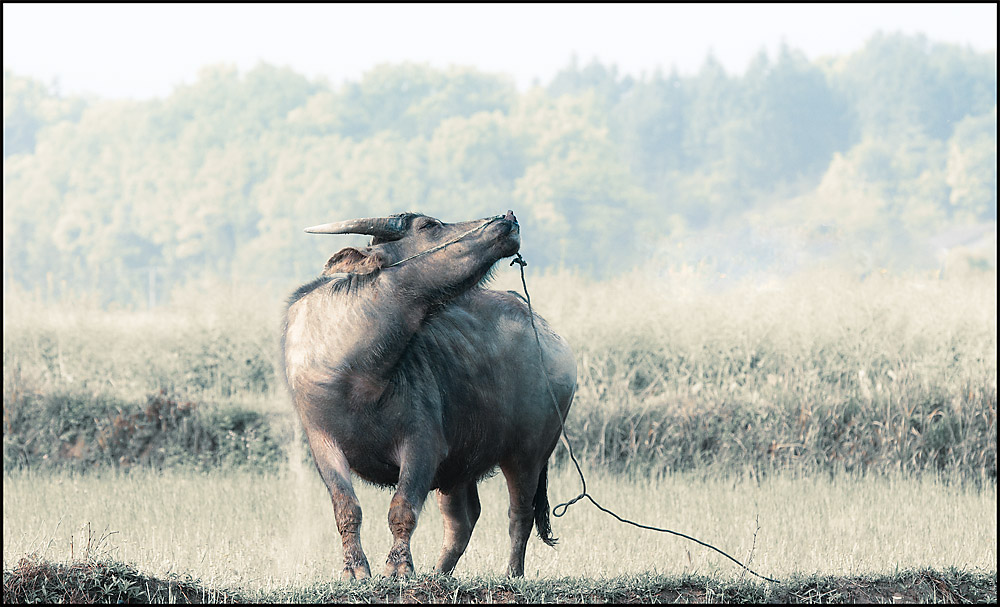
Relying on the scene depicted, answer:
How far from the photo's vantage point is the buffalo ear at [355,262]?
15.6 ft

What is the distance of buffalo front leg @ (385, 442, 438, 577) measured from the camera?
15.4ft

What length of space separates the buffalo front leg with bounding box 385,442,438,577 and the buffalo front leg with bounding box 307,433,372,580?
0.45 ft

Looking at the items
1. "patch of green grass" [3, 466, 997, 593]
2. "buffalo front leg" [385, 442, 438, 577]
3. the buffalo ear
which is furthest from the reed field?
the buffalo ear

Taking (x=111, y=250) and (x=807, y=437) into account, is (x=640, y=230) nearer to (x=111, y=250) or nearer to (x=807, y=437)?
(x=111, y=250)

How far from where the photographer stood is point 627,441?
11.3 metres

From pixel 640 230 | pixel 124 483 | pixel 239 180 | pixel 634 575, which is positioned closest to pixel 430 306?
pixel 634 575

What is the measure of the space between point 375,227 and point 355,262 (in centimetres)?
20

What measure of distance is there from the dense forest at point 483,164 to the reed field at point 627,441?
844 inches

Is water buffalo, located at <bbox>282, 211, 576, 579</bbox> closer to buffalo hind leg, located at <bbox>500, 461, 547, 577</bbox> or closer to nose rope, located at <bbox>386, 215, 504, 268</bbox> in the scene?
nose rope, located at <bbox>386, 215, 504, 268</bbox>

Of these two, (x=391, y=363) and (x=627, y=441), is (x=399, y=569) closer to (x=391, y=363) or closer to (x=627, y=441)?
(x=391, y=363)

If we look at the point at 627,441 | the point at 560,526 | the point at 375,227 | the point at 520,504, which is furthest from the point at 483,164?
the point at 375,227

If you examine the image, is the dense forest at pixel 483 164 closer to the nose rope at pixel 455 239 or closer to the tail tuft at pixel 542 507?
the tail tuft at pixel 542 507

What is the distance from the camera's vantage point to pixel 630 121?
182ft

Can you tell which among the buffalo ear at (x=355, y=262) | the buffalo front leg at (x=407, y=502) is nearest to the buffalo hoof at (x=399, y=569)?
A: the buffalo front leg at (x=407, y=502)
